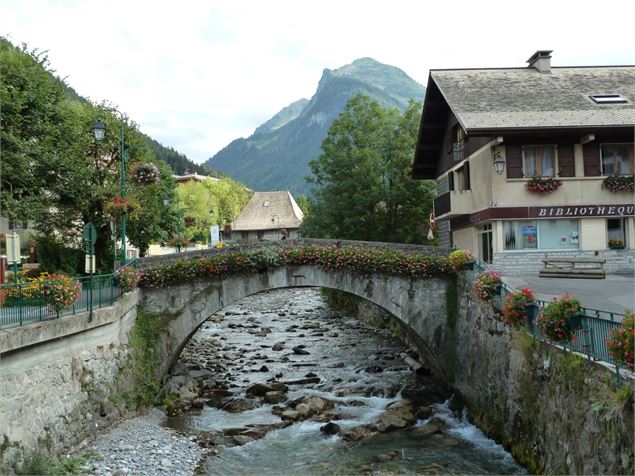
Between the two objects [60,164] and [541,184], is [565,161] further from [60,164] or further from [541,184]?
[60,164]

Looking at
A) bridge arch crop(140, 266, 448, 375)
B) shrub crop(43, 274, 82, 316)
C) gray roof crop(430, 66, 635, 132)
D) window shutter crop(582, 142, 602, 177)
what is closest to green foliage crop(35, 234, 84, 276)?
bridge arch crop(140, 266, 448, 375)

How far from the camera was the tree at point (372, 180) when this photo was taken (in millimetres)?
32781

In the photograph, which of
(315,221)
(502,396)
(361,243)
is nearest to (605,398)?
(502,396)

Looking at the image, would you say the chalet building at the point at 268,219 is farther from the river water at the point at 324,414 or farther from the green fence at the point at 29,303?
the green fence at the point at 29,303

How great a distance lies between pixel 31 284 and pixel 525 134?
17.0 meters

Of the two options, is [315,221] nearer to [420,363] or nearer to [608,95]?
[420,363]

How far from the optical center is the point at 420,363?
73.2 ft

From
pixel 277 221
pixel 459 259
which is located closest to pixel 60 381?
pixel 459 259

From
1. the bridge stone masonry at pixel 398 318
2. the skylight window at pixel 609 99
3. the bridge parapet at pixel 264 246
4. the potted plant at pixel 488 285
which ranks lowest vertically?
the bridge stone masonry at pixel 398 318

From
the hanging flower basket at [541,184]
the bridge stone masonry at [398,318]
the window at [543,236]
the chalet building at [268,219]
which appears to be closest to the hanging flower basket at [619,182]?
the window at [543,236]

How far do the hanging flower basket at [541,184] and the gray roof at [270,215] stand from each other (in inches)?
1863

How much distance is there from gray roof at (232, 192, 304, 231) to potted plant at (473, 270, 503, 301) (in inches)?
2063

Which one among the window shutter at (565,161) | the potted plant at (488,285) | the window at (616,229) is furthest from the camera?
the window at (616,229)

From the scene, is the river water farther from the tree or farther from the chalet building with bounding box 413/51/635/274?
the tree
